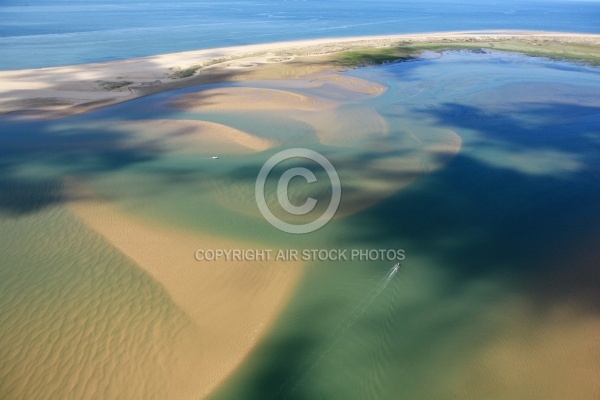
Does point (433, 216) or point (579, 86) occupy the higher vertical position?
point (579, 86)

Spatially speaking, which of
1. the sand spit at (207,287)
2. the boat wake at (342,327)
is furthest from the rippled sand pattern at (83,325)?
the boat wake at (342,327)

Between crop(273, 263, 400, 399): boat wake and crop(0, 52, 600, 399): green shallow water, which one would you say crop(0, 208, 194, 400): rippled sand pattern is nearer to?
crop(0, 52, 600, 399): green shallow water

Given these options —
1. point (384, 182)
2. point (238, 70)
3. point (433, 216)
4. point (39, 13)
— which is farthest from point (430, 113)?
point (39, 13)

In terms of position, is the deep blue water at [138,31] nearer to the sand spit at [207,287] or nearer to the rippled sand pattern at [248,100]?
the rippled sand pattern at [248,100]

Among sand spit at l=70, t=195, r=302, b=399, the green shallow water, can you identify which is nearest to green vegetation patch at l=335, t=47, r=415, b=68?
the green shallow water

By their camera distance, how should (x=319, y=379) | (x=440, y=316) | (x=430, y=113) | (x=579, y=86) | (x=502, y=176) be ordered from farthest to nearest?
(x=579, y=86) < (x=430, y=113) < (x=502, y=176) < (x=440, y=316) < (x=319, y=379)

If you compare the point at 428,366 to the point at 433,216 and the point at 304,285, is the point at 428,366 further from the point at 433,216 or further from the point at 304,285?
the point at 433,216

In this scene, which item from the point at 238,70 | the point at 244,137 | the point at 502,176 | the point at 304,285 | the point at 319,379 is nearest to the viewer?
the point at 319,379
